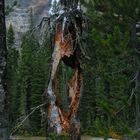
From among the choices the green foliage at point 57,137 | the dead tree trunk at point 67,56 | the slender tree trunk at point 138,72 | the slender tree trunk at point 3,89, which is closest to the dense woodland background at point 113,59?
the slender tree trunk at point 138,72

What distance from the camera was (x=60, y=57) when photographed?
10.4 metres

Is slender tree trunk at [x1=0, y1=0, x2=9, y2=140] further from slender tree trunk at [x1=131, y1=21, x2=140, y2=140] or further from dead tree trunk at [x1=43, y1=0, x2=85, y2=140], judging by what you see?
slender tree trunk at [x1=131, y1=21, x2=140, y2=140]

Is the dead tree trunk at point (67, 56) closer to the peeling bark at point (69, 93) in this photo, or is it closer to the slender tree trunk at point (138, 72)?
the peeling bark at point (69, 93)

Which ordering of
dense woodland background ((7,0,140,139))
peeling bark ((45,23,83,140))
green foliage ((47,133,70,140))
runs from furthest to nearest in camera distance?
dense woodland background ((7,0,140,139)), peeling bark ((45,23,83,140)), green foliage ((47,133,70,140))

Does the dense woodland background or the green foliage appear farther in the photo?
the dense woodland background

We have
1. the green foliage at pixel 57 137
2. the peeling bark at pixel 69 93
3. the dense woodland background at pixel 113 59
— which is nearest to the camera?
the green foliage at pixel 57 137

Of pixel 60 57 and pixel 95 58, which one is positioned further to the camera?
pixel 95 58

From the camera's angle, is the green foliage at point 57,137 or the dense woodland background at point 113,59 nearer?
the green foliage at point 57,137

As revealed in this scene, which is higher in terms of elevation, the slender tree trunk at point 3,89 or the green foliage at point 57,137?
the slender tree trunk at point 3,89

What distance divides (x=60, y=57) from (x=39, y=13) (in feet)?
616

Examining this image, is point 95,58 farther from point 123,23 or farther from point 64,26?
point 64,26

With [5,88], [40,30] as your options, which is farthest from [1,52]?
[40,30]

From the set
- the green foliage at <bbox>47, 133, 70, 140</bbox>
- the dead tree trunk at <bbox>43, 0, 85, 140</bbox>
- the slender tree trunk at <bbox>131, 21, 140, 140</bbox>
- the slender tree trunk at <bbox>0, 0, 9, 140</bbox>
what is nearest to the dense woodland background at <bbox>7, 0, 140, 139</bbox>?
the slender tree trunk at <bbox>131, 21, 140, 140</bbox>

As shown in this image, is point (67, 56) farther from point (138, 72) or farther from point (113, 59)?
point (138, 72)
